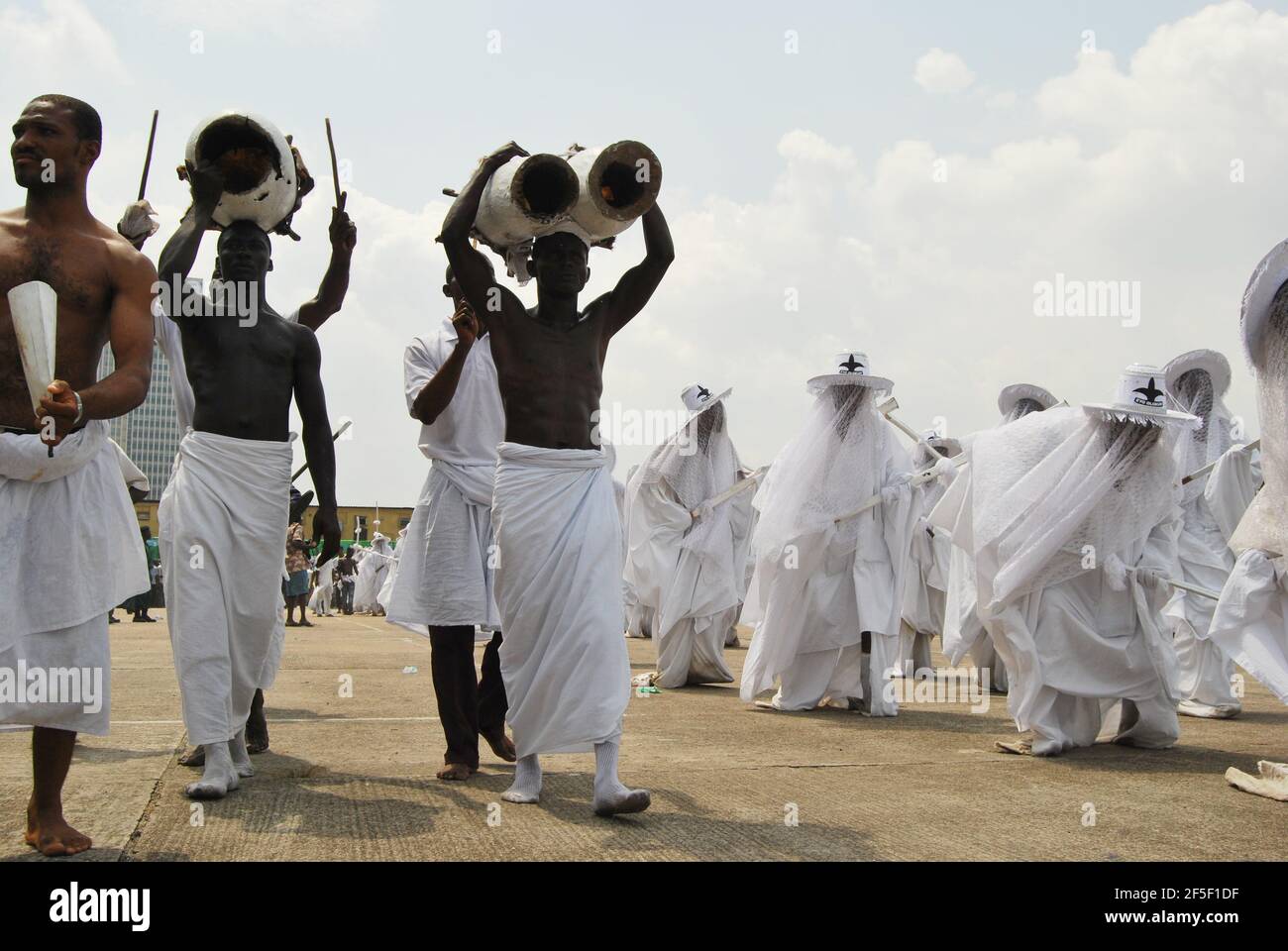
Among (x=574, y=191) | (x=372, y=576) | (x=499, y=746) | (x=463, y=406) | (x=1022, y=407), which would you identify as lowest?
(x=372, y=576)

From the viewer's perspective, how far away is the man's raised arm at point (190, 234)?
4.97 meters

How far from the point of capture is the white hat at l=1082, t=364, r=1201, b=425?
22.2ft

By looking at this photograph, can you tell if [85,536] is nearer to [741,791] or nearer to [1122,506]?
[741,791]

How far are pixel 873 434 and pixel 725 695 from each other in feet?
7.96

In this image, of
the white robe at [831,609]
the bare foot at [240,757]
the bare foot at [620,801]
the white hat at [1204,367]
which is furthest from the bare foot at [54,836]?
the white hat at [1204,367]

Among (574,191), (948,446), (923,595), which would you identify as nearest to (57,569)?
(574,191)

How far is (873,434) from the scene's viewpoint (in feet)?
30.7

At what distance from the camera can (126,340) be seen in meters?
3.97

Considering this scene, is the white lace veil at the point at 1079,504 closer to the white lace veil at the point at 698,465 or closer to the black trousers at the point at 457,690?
the black trousers at the point at 457,690

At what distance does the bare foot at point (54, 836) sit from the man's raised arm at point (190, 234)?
214cm

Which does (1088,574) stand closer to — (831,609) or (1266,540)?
(1266,540)

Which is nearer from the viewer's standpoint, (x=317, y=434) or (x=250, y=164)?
(x=250, y=164)

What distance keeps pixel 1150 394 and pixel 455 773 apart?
4180mm
